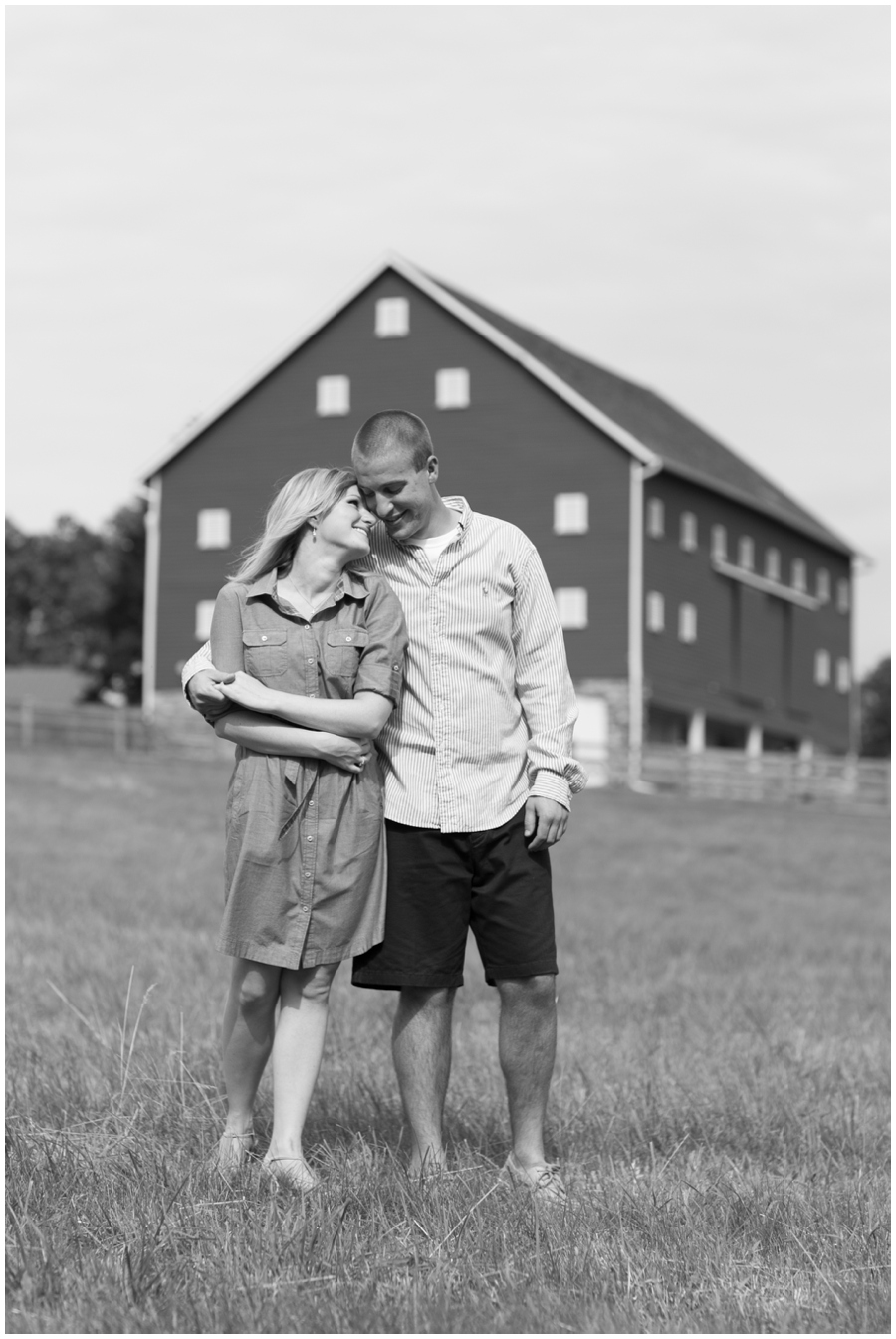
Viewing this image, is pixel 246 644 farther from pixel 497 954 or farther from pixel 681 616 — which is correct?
pixel 681 616

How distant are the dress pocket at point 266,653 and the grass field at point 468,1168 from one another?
127 cm

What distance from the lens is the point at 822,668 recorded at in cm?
5347

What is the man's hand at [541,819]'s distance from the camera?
5328mm

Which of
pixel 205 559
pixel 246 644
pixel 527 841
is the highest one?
pixel 205 559

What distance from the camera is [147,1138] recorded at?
200 inches

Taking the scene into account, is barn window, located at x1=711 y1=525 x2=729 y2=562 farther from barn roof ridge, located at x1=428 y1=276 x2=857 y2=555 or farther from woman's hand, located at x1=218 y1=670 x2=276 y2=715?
woman's hand, located at x1=218 y1=670 x2=276 y2=715

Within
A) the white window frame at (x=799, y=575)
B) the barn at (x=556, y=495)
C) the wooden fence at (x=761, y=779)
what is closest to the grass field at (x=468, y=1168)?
the wooden fence at (x=761, y=779)

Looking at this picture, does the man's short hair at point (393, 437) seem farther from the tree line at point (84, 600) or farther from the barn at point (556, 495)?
the tree line at point (84, 600)

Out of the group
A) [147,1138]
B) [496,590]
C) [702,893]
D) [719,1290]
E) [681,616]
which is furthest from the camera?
[681,616]

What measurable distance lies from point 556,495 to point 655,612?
A: 3.51 metres

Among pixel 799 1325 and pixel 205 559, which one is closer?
pixel 799 1325

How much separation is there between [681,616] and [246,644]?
40.5m

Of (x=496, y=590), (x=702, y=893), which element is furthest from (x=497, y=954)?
(x=702, y=893)

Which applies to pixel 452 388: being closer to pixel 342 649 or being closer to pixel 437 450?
pixel 437 450
